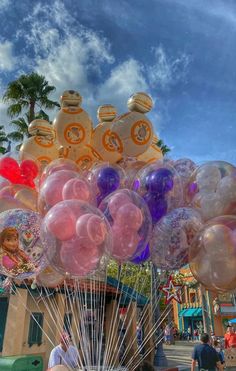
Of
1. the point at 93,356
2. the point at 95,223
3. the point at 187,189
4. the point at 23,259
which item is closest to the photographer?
the point at 95,223

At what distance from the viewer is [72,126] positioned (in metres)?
4.80

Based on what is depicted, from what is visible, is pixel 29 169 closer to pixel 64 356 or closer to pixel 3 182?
pixel 3 182

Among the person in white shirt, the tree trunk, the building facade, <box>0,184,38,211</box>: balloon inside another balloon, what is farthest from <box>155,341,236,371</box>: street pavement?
the building facade

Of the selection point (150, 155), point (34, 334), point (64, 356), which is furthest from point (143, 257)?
point (34, 334)

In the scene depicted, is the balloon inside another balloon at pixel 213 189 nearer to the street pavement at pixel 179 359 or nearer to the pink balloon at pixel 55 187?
the pink balloon at pixel 55 187

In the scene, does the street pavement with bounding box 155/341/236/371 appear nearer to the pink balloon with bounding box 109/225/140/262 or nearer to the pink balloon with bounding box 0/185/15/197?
the pink balloon with bounding box 109/225/140/262

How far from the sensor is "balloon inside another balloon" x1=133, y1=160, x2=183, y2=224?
3.85m

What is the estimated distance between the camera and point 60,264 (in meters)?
3.48

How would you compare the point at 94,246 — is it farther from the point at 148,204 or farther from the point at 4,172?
the point at 4,172

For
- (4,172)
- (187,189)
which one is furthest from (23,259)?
(187,189)

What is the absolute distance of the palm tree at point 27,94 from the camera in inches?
582

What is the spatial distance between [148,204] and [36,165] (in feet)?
6.00

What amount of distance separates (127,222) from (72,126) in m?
1.91

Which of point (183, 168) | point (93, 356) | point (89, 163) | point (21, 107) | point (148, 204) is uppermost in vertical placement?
point (21, 107)
